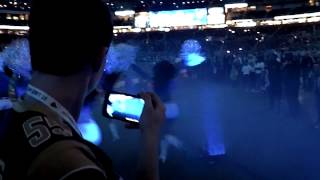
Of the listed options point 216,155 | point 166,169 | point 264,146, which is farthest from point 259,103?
point 166,169

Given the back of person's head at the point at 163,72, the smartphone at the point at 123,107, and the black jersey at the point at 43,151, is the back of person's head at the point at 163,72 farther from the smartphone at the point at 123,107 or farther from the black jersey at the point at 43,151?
the black jersey at the point at 43,151

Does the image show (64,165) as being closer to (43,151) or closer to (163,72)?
(43,151)

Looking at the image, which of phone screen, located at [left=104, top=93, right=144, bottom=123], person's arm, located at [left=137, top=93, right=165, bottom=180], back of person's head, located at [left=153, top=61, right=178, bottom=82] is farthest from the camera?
back of person's head, located at [left=153, top=61, right=178, bottom=82]

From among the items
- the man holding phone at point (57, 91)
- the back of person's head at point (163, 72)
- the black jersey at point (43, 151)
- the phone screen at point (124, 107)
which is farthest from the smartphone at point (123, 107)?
the back of person's head at point (163, 72)

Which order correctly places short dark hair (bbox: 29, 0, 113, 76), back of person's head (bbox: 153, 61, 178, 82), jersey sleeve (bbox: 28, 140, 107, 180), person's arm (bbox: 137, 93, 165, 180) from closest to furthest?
1. jersey sleeve (bbox: 28, 140, 107, 180)
2. short dark hair (bbox: 29, 0, 113, 76)
3. person's arm (bbox: 137, 93, 165, 180)
4. back of person's head (bbox: 153, 61, 178, 82)

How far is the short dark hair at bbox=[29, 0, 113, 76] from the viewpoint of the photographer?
1258mm

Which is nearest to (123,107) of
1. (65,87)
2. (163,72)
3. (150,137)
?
(150,137)

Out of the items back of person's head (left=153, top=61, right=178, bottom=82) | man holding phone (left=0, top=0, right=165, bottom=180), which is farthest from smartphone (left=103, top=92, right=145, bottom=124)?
back of person's head (left=153, top=61, right=178, bottom=82)

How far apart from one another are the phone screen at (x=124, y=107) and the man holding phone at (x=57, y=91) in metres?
0.41

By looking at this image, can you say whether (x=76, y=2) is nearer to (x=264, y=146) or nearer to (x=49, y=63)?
(x=49, y=63)

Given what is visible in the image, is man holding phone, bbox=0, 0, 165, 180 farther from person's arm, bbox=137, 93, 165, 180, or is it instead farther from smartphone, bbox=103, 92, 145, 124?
smartphone, bbox=103, 92, 145, 124

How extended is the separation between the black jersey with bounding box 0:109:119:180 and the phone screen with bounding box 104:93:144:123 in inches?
24.0

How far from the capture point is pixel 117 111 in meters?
1.87

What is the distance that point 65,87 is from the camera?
1.28m
